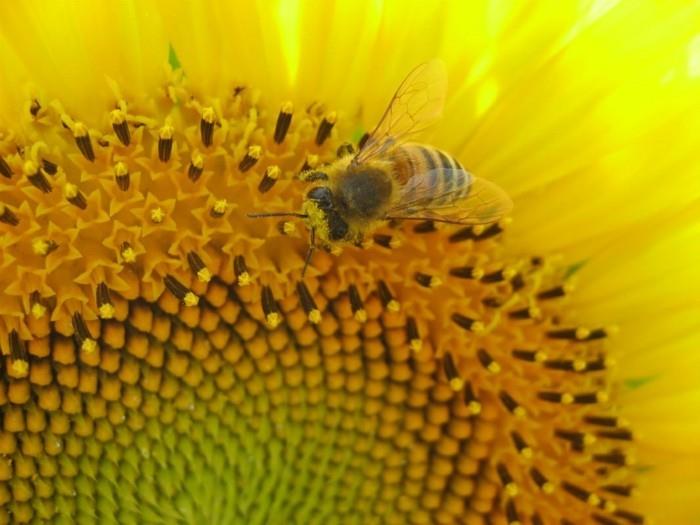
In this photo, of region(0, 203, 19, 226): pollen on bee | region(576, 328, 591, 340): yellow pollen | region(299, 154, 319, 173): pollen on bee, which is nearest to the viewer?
region(0, 203, 19, 226): pollen on bee

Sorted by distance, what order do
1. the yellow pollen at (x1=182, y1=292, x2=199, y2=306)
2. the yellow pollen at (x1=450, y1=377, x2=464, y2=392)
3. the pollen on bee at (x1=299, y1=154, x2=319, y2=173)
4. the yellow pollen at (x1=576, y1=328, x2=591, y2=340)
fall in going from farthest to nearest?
the yellow pollen at (x1=576, y1=328, x2=591, y2=340) < the yellow pollen at (x1=450, y1=377, x2=464, y2=392) < the pollen on bee at (x1=299, y1=154, x2=319, y2=173) < the yellow pollen at (x1=182, y1=292, x2=199, y2=306)

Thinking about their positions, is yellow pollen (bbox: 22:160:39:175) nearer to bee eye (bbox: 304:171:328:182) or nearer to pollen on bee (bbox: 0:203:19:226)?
pollen on bee (bbox: 0:203:19:226)

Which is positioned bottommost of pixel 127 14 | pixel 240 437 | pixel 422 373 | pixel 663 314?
pixel 240 437

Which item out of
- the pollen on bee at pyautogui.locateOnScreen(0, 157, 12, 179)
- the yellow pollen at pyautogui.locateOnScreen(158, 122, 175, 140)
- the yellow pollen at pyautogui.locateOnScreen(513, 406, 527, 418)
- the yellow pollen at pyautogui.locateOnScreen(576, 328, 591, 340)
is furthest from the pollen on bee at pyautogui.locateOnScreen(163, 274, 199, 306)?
the yellow pollen at pyautogui.locateOnScreen(576, 328, 591, 340)

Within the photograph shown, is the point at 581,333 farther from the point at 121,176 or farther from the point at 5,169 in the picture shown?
the point at 5,169

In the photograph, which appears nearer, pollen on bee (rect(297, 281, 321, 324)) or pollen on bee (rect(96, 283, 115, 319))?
pollen on bee (rect(96, 283, 115, 319))

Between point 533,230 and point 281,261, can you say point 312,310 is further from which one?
point 533,230

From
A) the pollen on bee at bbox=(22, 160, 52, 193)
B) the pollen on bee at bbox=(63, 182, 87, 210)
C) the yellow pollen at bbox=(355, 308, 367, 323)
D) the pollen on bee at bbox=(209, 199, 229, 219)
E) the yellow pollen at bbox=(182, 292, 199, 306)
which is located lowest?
the yellow pollen at bbox=(182, 292, 199, 306)

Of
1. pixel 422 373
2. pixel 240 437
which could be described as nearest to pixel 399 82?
pixel 422 373
